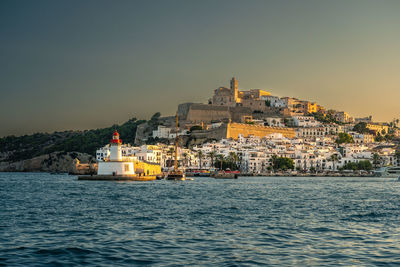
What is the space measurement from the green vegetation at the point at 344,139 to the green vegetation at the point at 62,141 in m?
48.9

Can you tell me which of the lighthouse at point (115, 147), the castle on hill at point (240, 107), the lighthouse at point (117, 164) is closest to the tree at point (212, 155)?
the castle on hill at point (240, 107)

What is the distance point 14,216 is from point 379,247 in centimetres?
1326

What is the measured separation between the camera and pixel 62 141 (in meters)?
144

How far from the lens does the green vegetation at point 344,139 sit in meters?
114

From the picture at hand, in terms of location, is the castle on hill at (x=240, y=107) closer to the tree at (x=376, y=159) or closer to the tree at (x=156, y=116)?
the tree at (x=156, y=116)

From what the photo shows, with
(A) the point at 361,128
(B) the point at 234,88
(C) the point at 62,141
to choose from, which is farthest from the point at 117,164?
(C) the point at 62,141

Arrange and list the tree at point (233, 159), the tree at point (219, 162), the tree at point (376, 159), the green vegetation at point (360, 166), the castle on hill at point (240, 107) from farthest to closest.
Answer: the castle on hill at point (240, 107) < the tree at point (376, 159) < the green vegetation at point (360, 166) < the tree at point (233, 159) < the tree at point (219, 162)

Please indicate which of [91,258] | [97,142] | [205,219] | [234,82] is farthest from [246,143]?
[91,258]

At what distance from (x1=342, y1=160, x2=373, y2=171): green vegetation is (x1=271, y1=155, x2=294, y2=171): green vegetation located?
9.82 metres

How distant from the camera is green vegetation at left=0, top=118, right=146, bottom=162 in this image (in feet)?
401

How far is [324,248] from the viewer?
42.1 feet

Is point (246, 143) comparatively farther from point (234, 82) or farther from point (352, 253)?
point (352, 253)

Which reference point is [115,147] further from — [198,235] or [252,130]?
[252,130]

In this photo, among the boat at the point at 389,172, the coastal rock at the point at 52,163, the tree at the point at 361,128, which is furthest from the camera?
the tree at the point at 361,128
